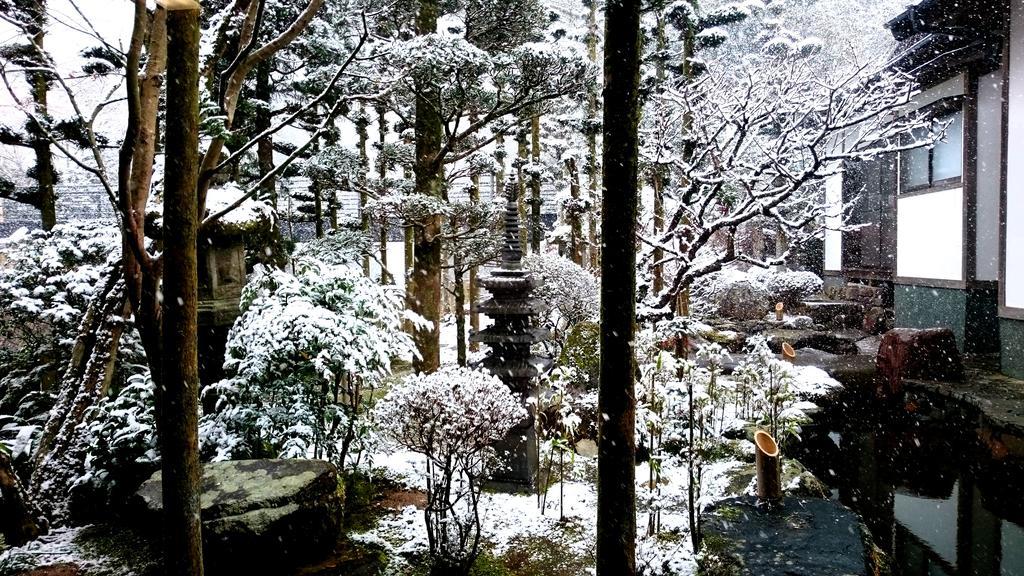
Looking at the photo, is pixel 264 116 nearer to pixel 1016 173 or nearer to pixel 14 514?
pixel 14 514

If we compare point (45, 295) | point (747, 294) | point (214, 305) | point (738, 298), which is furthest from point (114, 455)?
point (747, 294)

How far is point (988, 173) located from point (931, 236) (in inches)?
81.5

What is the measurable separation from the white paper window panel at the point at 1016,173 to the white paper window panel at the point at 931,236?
235 cm

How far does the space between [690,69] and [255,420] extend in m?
12.0

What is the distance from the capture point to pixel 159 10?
333 centimetres

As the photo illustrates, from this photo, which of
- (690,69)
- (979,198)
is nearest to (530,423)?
(690,69)

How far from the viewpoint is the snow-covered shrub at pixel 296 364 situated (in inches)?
195

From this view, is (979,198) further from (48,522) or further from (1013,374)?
(48,522)

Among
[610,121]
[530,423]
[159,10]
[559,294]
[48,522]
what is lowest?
[48,522]

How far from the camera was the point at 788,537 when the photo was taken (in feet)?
11.9

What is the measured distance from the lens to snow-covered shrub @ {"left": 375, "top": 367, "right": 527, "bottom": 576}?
4266 mm

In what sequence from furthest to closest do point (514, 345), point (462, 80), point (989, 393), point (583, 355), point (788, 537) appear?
point (583, 355) → point (462, 80) → point (989, 393) → point (514, 345) → point (788, 537)

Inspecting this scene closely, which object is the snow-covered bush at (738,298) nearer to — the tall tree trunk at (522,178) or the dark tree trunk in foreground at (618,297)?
the tall tree trunk at (522,178)

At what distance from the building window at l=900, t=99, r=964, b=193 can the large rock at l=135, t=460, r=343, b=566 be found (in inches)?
519
